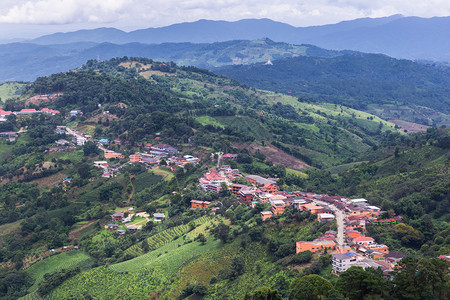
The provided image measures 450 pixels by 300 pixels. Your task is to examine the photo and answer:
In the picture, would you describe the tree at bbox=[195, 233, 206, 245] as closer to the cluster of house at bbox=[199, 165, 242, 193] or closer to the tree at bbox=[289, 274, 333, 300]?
the cluster of house at bbox=[199, 165, 242, 193]

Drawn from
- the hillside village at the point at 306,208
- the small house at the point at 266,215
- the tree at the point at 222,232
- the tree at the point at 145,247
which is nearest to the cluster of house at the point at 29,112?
the hillside village at the point at 306,208


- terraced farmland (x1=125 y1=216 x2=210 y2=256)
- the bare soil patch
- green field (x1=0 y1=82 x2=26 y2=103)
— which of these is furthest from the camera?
green field (x1=0 y1=82 x2=26 y2=103)

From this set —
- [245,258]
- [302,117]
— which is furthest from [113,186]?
[302,117]

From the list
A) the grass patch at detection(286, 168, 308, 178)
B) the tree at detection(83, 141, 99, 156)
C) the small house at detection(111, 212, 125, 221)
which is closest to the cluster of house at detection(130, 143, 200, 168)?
the tree at detection(83, 141, 99, 156)

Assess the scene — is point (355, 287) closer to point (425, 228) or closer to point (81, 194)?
point (425, 228)

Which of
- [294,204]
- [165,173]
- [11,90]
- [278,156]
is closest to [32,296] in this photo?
[294,204]

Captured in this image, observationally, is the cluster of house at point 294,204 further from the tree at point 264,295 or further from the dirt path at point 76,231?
the dirt path at point 76,231

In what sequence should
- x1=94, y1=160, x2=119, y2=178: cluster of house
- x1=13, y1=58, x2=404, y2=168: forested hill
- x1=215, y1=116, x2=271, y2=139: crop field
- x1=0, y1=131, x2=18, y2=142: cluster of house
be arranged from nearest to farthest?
1. x1=94, y1=160, x2=119, y2=178: cluster of house
2. x1=0, y1=131, x2=18, y2=142: cluster of house
3. x1=13, y1=58, x2=404, y2=168: forested hill
4. x1=215, y1=116, x2=271, y2=139: crop field
